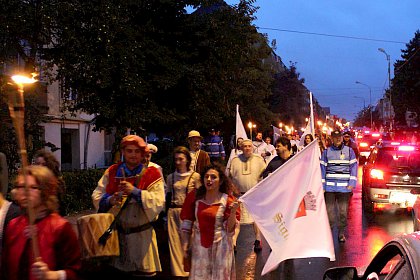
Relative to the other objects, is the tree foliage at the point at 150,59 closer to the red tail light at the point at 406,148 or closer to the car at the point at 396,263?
the red tail light at the point at 406,148

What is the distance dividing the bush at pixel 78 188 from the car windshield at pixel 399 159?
6.84 m

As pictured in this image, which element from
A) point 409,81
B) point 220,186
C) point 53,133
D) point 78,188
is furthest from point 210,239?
point 409,81

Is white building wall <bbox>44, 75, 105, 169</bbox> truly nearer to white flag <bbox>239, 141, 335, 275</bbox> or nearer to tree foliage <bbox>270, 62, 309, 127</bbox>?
white flag <bbox>239, 141, 335, 275</bbox>

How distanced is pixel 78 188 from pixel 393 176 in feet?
23.8

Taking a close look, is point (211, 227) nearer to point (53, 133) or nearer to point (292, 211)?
point (292, 211)

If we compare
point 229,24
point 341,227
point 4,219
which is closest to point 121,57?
point 229,24

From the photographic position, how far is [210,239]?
5.39 meters

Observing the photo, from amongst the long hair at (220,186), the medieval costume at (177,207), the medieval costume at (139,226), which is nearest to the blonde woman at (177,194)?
the medieval costume at (177,207)

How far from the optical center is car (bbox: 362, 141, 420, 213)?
12.2 metres

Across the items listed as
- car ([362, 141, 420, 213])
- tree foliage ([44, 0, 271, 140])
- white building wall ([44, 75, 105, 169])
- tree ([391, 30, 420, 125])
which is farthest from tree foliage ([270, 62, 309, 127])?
car ([362, 141, 420, 213])

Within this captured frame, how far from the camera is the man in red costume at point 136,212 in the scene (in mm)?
5004

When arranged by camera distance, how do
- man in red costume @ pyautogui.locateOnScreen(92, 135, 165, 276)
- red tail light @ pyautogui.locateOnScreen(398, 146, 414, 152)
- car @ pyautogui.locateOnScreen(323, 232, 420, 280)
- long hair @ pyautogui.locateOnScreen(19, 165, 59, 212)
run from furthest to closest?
1. red tail light @ pyautogui.locateOnScreen(398, 146, 414, 152)
2. man in red costume @ pyautogui.locateOnScreen(92, 135, 165, 276)
3. long hair @ pyautogui.locateOnScreen(19, 165, 59, 212)
4. car @ pyautogui.locateOnScreen(323, 232, 420, 280)

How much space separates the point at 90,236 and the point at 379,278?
2454mm

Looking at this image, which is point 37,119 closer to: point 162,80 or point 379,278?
point 162,80
